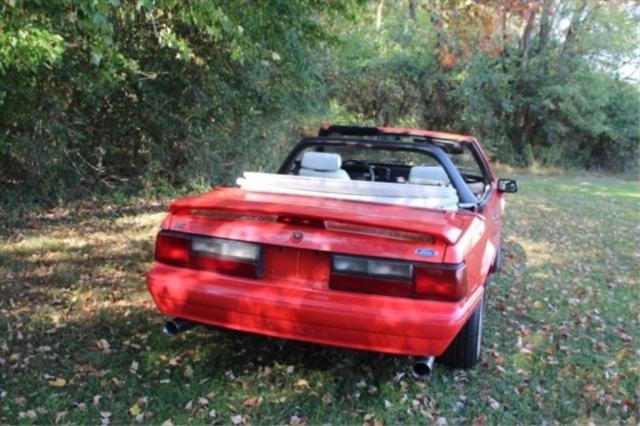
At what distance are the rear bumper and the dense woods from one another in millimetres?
1619

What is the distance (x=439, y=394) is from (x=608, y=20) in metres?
21.3

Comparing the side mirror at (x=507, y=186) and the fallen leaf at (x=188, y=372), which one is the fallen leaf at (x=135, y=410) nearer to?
the fallen leaf at (x=188, y=372)

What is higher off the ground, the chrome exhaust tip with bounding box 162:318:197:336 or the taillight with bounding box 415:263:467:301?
the taillight with bounding box 415:263:467:301

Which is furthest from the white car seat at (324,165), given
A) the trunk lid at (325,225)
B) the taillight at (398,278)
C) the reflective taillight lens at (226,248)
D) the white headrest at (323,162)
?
the taillight at (398,278)

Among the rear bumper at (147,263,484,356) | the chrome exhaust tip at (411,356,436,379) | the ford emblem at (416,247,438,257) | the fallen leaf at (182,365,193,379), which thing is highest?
the ford emblem at (416,247,438,257)

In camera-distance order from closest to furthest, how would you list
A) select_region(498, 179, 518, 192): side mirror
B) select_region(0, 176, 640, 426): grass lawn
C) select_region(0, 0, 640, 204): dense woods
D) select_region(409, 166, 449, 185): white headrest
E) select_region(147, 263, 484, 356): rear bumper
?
1. select_region(147, 263, 484, 356): rear bumper
2. select_region(0, 176, 640, 426): grass lawn
3. select_region(409, 166, 449, 185): white headrest
4. select_region(498, 179, 518, 192): side mirror
5. select_region(0, 0, 640, 204): dense woods

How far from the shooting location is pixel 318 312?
9.89 ft

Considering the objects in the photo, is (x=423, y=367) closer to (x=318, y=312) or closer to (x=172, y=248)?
(x=318, y=312)

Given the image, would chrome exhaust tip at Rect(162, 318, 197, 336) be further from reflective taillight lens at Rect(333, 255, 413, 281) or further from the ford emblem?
the ford emblem

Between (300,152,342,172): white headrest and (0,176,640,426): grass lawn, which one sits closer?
(0,176,640,426): grass lawn

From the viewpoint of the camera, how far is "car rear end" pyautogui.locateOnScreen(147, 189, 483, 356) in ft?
9.77

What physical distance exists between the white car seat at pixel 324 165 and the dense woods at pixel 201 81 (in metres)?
1.31

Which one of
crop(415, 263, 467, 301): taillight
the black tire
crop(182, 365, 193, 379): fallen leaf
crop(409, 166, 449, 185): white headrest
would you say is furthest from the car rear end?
crop(409, 166, 449, 185): white headrest

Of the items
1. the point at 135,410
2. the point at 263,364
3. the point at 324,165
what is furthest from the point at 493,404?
the point at 324,165
